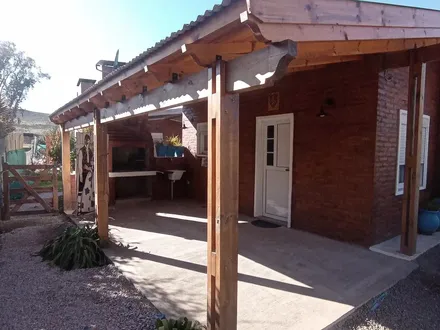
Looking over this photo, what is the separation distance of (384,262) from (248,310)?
248cm

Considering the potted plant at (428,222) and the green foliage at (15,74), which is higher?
the green foliage at (15,74)

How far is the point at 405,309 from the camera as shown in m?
3.08

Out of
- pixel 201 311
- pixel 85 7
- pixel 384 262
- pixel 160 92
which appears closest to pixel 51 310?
pixel 201 311

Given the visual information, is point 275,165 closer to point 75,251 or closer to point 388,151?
point 388,151

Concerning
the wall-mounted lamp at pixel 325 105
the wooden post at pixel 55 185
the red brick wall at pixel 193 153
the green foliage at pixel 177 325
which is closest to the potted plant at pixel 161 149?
the red brick wall at pixel 193 153

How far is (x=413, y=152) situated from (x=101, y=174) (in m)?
5.18

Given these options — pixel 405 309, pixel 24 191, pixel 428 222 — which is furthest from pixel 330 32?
pixel 24 191

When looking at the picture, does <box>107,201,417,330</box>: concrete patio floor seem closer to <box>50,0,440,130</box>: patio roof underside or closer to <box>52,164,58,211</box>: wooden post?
<box>50,0,440,130</box>: patio roof underside

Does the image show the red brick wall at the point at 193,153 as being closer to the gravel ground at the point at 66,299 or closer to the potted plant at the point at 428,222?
the gravel ground at the point at 66,299

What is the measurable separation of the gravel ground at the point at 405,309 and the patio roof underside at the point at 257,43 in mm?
2582

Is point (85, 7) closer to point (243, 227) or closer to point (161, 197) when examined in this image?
point (161, 197)

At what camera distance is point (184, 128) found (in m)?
9.87

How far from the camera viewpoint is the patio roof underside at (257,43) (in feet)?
6.18

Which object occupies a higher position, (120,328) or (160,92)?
(160,92)
